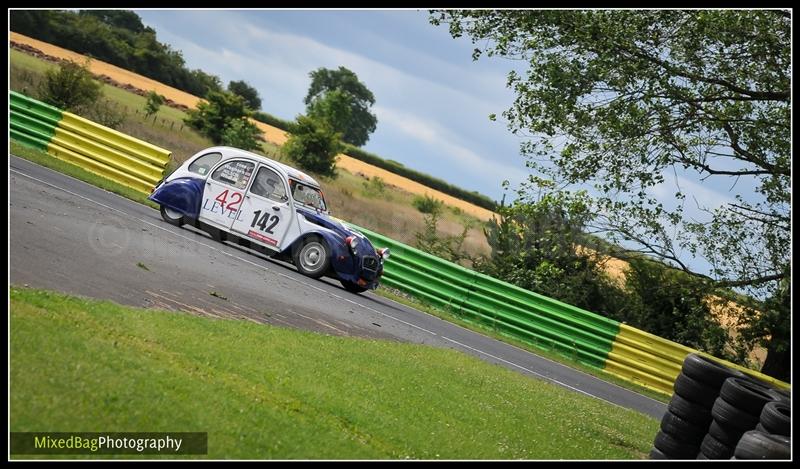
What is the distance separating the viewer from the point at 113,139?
82.1ft

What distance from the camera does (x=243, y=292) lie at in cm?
1288

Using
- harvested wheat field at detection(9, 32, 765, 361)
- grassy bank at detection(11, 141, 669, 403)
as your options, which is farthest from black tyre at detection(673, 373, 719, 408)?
harvested wheat field at detection(9, 32, 765, 361)

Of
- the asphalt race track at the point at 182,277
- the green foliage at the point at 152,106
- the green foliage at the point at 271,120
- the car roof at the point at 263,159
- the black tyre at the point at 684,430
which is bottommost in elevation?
the asphalt race track at the point at 182,277

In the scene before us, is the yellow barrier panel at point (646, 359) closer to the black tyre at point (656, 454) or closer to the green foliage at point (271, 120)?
the black tyre at point (656, 454)

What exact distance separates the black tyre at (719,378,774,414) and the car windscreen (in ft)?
31.5

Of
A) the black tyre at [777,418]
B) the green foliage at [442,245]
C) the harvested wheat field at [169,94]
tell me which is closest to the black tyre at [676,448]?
the black tyre at [777,418]

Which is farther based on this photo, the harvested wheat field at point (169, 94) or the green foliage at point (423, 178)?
the green foliage at point (423, 178)

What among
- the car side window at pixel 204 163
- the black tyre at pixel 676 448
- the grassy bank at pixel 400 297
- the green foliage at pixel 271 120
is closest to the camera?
the black tyre at pixel 676 448

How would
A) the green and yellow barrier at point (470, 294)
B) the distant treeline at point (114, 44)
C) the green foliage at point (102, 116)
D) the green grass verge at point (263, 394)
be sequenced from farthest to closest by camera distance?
the distant treeline at point (114, 44), the green foliage at point (102, 116), the green and yellow barrier at point (470, 294), the green grass verge at point (263, 394)

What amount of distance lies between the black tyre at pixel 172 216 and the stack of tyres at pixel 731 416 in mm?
11152

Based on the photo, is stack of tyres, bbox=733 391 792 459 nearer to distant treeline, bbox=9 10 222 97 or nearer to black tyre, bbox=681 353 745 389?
black tyre, bbox=681 353 745 389

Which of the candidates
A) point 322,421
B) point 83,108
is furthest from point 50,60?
point 322,421

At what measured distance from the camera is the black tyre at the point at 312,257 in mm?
16922

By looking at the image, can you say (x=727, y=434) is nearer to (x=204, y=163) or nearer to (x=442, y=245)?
(x=204, y=163)
